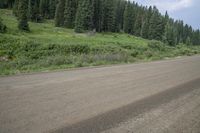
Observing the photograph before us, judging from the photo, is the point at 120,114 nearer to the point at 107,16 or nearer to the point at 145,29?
the point at 107,16

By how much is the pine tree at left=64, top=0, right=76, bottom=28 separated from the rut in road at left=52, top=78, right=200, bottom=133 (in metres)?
67.6

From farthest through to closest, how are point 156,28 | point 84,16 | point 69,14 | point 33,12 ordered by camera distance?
point 156,28, point 33,12, point 69,14, point 84,16

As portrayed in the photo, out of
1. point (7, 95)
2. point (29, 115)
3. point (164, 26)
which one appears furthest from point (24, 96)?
point (164, 26)

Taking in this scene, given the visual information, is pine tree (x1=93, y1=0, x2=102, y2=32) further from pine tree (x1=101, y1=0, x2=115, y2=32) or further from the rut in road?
the rut in road

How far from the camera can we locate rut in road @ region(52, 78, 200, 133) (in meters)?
4.76

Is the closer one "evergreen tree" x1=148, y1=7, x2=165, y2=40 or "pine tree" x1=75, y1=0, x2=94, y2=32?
"pine tree" x1=75, y1=0, x2=94, y2=32

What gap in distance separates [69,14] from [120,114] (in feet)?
235

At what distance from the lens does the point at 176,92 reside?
882cm

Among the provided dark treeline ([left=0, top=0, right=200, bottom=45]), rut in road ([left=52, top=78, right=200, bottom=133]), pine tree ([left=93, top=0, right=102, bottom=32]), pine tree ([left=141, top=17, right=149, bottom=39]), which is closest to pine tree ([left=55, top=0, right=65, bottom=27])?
dark treeline ([left=0, top=0, right=200, bottom=45])

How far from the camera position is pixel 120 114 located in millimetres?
5824

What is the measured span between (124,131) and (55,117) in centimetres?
154

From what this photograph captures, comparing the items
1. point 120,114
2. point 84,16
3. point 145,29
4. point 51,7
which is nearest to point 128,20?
point 145,29

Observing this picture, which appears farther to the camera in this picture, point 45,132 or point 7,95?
point 7,95

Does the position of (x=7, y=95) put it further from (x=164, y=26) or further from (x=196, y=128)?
(x=164, y=26)
